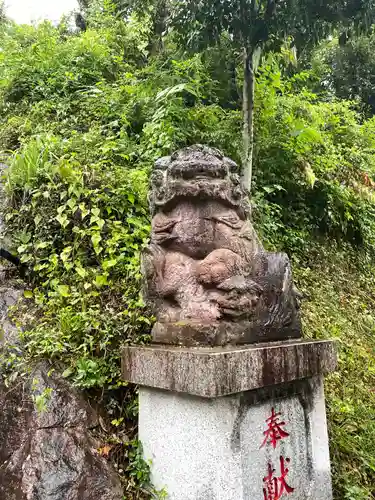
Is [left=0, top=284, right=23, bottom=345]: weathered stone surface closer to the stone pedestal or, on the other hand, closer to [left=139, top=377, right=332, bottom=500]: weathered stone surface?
the stone pedestal

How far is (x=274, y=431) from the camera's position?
2.32m

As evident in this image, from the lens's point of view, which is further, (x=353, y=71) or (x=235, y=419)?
(x=353, y=71)

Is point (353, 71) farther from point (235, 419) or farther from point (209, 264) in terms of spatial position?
point (235, 419)

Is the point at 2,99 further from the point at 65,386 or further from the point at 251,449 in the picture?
the point at 251,449

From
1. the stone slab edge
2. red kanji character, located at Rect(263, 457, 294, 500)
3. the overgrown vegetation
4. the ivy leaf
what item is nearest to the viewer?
the stone slab edge

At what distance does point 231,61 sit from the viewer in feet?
18.3

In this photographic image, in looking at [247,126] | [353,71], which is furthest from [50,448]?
[353,71]

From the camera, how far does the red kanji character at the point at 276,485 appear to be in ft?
7.18

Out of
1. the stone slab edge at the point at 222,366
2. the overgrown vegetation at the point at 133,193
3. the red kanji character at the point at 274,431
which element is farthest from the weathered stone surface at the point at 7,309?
the red kanji character at the point at 274,431

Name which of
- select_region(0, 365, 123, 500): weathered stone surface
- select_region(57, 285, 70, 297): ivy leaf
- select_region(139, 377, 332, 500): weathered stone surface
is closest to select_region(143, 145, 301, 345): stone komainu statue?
select_region(139, 377, 332, 500): weathered stone surface

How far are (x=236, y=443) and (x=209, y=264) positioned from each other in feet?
3.09

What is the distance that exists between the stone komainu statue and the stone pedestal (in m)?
0.16

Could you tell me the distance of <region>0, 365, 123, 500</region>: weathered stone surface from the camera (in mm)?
2402

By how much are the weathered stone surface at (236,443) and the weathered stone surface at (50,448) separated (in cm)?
34
